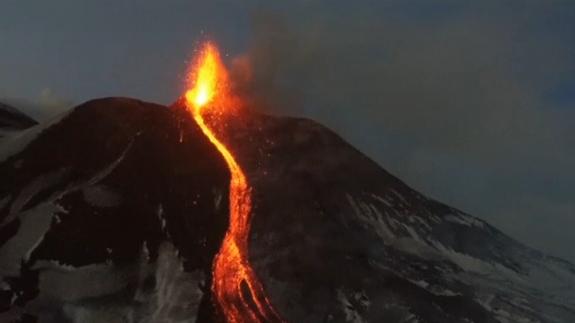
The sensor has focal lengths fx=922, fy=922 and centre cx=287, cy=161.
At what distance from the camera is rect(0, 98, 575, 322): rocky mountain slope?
42.8m

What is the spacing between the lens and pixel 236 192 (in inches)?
2270

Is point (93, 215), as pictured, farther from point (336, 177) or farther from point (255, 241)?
point (336, 177)

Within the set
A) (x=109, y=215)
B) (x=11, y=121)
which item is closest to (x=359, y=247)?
(x=11, y=121)

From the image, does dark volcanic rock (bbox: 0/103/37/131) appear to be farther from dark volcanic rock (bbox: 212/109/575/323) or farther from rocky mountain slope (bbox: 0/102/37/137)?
dark volcanic rock (bbox: 212/109/575/323)

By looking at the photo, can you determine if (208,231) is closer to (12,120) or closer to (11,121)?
(11,121)

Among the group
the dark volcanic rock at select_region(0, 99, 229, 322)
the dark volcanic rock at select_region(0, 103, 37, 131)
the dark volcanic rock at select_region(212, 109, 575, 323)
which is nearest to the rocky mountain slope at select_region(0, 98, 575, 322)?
the dark volcanic rock at select_region(0, 99, 229, 322)

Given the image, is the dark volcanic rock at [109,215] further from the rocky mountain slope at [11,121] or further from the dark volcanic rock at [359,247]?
the dark volcanic rock at [359,247]

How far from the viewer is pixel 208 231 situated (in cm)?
4894

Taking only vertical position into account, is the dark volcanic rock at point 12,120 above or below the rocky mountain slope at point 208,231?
above

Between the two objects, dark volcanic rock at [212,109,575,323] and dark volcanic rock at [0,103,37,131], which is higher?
dark volcanic rock at [0,103,37,131]

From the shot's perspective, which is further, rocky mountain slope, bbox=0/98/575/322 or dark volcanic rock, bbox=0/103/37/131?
dark volcanic rock, bbox=0/103/37/131

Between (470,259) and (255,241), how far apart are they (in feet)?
111

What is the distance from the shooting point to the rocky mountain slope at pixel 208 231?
42812mm

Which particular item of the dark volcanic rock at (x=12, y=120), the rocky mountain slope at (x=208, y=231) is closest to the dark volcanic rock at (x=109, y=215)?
the rocky mountain slope at (x=208, y=231)
